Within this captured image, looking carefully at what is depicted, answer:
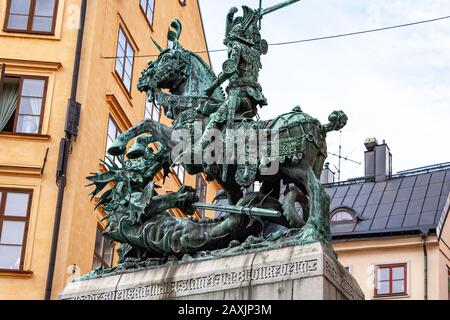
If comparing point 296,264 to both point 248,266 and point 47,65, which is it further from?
point 47,65

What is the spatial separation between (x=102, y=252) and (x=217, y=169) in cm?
1433

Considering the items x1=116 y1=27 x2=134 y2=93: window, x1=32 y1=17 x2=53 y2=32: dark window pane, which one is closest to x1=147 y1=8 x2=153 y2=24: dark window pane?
x1=116 y1=27 x2=134 y2=93: window

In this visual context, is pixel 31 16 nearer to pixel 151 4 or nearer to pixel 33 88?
pixel 33 88

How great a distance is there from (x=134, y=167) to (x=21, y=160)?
11.7 meters

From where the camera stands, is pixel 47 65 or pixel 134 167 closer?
pixel 134 167

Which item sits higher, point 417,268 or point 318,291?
point 417,268

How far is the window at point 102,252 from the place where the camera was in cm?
2842

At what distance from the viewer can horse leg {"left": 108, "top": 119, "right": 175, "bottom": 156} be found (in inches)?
627

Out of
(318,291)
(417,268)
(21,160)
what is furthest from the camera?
(417,268)

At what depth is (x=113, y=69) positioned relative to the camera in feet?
99.3

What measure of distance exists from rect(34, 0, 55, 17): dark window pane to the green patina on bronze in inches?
505

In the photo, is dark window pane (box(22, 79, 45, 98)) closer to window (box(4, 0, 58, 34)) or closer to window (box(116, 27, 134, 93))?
window (box(4, 0, 58, 34))

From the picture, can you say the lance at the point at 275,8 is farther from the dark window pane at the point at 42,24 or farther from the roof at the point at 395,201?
the roof at the point at 395,201
